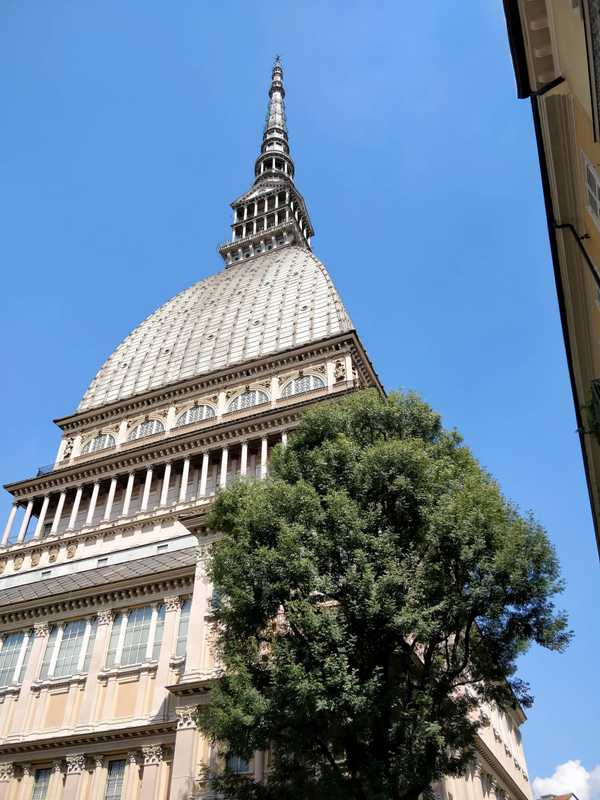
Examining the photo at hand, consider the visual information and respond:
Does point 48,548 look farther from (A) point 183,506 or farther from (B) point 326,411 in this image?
(B) point 326,411

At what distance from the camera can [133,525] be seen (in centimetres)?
5147

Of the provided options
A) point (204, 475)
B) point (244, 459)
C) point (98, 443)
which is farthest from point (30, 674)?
point (98, 443)

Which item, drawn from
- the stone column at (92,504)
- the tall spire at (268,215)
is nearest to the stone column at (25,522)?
the stone column at (92,504)

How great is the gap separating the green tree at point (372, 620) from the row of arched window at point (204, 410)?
111ft

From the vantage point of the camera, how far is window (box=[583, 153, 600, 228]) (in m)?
18.4

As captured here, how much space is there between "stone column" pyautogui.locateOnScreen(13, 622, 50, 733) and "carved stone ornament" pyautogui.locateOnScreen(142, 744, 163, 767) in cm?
693

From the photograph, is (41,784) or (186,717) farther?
(41,784)

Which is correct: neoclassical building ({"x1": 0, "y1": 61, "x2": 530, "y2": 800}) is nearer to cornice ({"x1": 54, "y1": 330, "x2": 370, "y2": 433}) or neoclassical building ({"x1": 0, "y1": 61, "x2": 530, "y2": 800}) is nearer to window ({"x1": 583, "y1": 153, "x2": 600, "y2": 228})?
cornice ({"x1": 54, "y1": 330, "x2": 370, "y2": 433})

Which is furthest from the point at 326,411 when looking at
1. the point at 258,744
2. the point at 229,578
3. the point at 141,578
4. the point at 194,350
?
the point at 194,350

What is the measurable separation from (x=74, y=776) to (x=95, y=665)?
450cm

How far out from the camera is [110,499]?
5594cm

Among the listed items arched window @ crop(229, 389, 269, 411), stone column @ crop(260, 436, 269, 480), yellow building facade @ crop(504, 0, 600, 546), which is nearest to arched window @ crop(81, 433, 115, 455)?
arched window @ crop(229, 389, 269, 411)

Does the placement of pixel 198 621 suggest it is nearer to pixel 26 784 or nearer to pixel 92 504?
pixel 26 784

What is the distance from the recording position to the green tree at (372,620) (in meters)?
19.8
